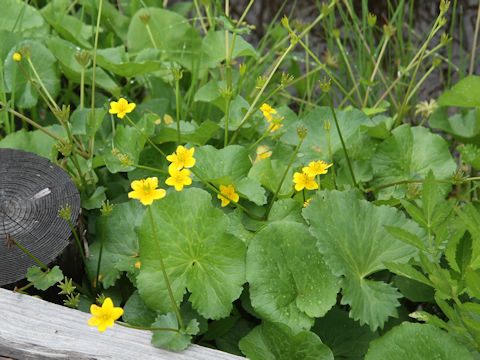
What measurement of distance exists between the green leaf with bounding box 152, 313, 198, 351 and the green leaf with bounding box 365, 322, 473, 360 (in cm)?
41

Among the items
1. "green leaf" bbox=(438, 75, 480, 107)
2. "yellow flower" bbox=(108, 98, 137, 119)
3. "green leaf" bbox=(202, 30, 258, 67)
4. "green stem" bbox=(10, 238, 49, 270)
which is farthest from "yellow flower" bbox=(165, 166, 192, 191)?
"green leaf" bbox=(438, 75, 480, 107)

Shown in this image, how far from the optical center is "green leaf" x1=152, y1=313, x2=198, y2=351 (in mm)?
1214

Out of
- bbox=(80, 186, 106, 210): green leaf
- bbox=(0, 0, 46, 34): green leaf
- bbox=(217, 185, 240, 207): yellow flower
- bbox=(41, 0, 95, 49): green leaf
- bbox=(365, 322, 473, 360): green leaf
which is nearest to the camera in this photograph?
bbox=(365, 322, 473, 360): green leaf

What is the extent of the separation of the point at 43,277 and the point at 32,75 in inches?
37.1

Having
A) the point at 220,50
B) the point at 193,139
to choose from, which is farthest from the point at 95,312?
the point at 220,50

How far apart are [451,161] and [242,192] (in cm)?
74

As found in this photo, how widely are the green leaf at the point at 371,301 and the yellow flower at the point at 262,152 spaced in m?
0.54

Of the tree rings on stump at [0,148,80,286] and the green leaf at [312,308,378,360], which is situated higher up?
the tree rings on stump at [0,148,80,286]

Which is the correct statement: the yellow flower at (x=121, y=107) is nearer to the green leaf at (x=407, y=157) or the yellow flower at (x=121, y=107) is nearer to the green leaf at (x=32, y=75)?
the green leaf at (x=32, y=75)

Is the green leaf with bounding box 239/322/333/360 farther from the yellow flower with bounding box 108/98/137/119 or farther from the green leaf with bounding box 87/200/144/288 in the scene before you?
the yellow flower with bounding box 108/98/137/119

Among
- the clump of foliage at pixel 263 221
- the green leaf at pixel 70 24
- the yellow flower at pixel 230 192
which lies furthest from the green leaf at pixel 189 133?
the green leaf at pixel 70 24

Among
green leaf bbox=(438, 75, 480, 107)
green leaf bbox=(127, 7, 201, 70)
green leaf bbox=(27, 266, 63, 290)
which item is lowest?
green leaf bbox=(27, 266, 63, 290)

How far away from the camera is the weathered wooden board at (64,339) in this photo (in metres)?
1.21

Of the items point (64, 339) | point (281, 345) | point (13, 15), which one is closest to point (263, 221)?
point (281, 345)
